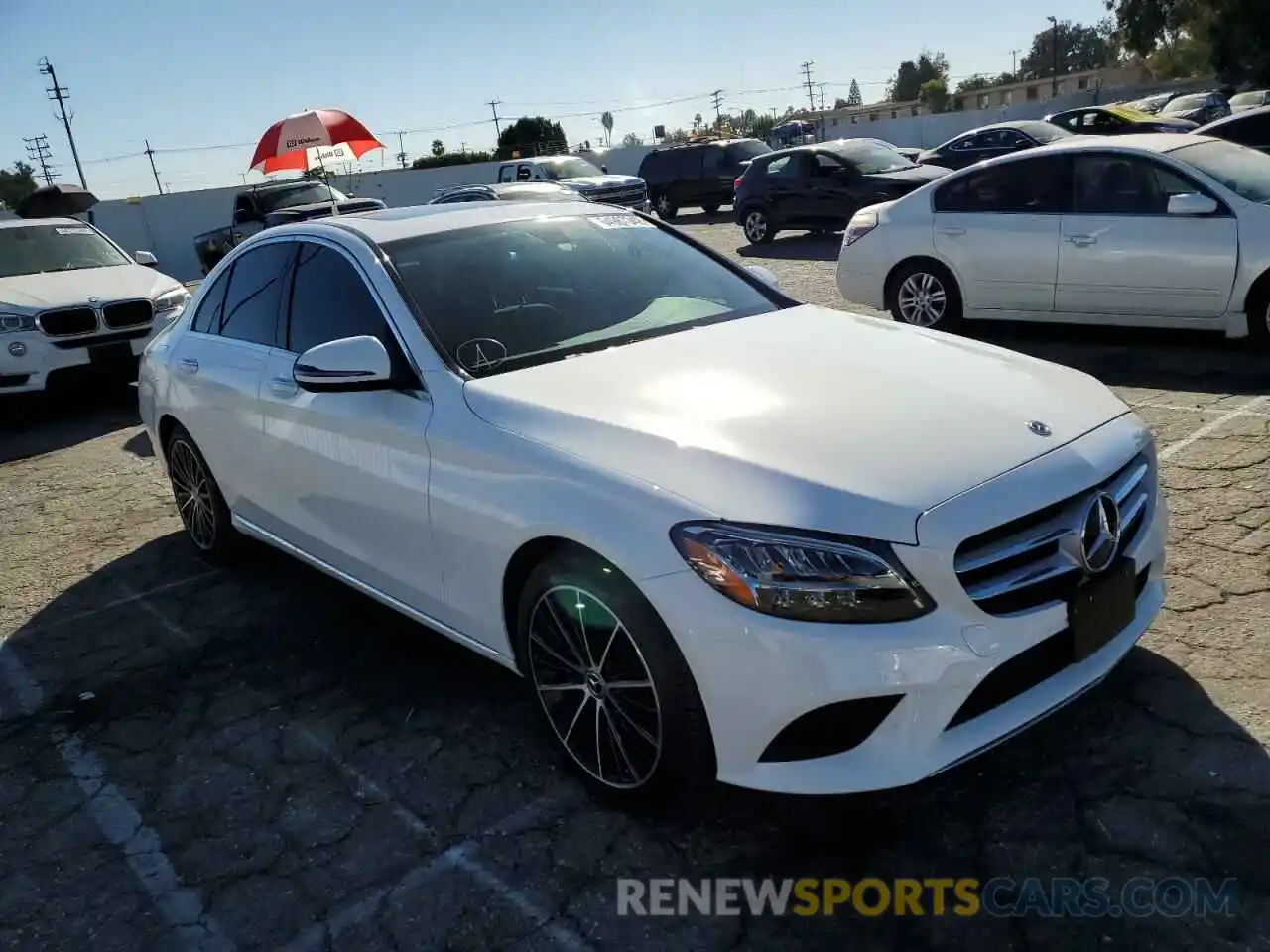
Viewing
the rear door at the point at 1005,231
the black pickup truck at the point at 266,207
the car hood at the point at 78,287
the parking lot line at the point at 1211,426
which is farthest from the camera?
the black pickup truck at the point at 266,207

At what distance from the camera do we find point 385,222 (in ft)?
13.4

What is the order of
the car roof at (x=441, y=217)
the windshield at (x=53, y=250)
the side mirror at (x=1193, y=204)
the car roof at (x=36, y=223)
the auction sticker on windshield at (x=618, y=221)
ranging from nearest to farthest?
the car roof at (x=441, y=217) < the auction sticker on windshield at (x=618, y=221) < the side mirror at (x=1193, y=204) < the windshield at (x=53, y=250) < the car roof at (x=36, y=223)

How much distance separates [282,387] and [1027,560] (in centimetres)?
283

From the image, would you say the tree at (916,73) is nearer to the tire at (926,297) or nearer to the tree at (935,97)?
the tree at (935,97)

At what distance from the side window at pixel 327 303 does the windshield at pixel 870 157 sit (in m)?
13.2

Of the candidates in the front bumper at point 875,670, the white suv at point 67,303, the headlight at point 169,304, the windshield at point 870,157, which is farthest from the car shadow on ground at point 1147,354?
the windshield at point 870,157

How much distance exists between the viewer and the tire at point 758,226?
666 inches

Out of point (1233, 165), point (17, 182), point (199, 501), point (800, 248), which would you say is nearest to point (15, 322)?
point (199, 501)

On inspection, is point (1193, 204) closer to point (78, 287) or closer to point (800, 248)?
point (78, 287)

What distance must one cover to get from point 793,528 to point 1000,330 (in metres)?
6.93

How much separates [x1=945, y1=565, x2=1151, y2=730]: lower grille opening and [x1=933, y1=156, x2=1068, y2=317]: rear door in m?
5.69

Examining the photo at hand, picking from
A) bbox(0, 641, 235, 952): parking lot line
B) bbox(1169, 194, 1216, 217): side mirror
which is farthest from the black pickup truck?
bbox(0, 641, 235, 952): parking lot line

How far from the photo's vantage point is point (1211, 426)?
5.57 m

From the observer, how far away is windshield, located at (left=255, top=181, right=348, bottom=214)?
761 inches
